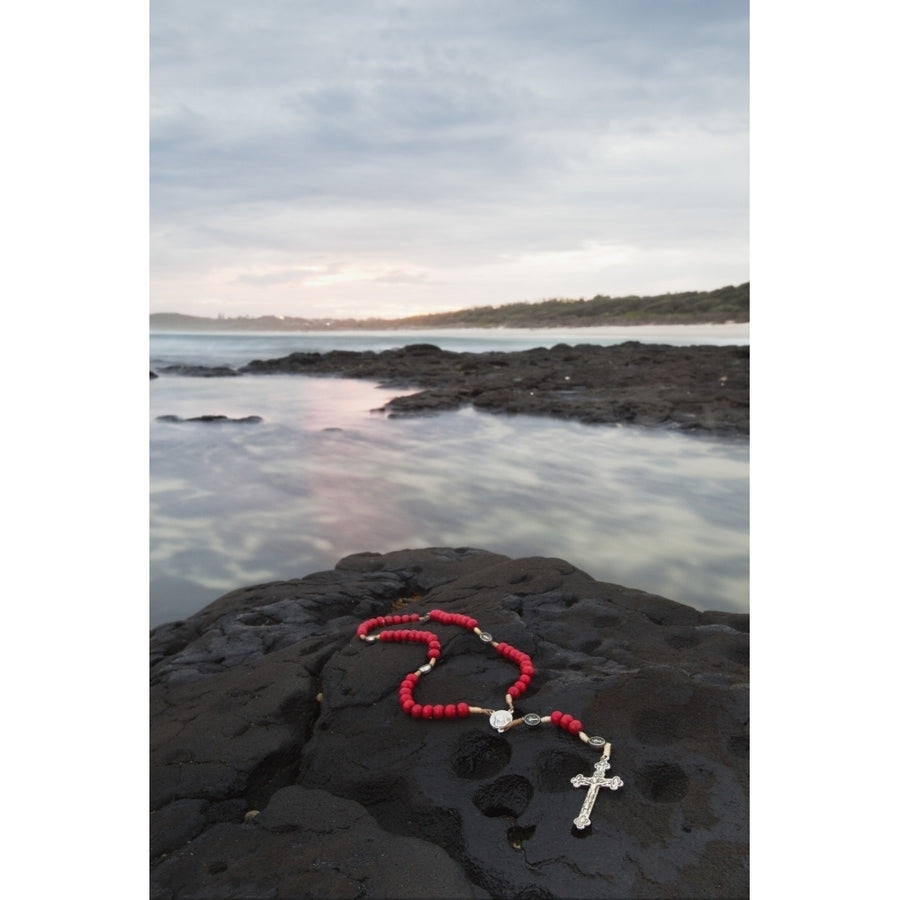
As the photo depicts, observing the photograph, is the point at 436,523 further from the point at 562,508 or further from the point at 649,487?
the point at 649,487

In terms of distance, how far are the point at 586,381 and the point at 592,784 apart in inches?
531

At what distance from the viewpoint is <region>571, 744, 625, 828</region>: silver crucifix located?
6.66 ft

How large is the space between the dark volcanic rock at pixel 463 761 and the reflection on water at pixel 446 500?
1.99 m

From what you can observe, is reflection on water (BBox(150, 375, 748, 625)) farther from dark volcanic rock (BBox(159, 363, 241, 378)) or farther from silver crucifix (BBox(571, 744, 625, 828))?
dark volcanic rock (BBox(159, 363, 241, 378))

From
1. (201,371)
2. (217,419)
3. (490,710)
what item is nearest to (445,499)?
(490,710)

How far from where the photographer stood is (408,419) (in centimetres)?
1231

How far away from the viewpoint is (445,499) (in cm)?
797

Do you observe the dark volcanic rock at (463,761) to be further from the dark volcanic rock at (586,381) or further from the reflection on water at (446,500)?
the dark volcanic rock at (586,381)

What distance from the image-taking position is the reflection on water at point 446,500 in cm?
586

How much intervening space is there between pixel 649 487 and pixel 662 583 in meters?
2.62

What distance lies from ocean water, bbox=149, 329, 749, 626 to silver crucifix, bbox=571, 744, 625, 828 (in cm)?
318

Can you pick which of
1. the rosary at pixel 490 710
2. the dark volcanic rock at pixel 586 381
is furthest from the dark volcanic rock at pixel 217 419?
the rosary at pixel 490 710

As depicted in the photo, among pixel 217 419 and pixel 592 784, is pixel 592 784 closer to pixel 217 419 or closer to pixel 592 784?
pixel 592 784

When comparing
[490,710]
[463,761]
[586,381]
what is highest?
[586,381]
